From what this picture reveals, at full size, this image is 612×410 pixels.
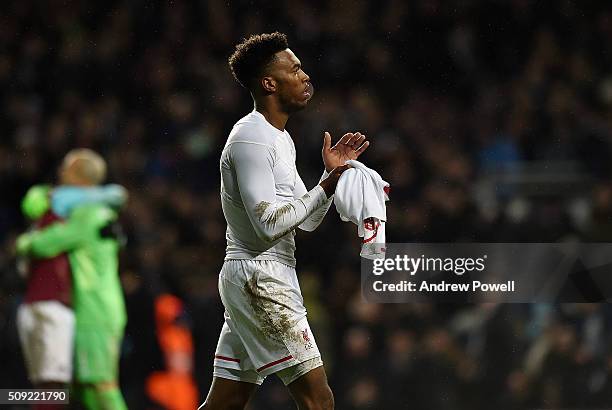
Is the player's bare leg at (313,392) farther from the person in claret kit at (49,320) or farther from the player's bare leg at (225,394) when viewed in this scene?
the person in claret kit at (49,320)

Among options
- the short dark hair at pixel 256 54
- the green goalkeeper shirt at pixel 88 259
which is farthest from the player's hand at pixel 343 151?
the green goalkeeper shirt at pixel 88 259

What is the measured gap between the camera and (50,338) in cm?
646

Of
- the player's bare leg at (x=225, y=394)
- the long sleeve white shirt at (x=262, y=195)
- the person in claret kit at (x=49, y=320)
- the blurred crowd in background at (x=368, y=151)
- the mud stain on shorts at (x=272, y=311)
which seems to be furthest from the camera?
the blurred crowd in background at (x=368, y=151)

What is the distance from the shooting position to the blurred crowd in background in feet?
23.0

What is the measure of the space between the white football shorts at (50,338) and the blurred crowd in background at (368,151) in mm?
609

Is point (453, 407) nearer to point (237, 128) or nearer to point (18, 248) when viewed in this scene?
point (18, 248)

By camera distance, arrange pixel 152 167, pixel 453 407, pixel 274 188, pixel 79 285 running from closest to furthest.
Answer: pixel 274 188, pixel 79 285, pixel 453 407, pixel 152 167

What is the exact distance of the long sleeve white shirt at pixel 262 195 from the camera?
3592 millimetres

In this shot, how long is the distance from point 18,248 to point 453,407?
2949 millimetres

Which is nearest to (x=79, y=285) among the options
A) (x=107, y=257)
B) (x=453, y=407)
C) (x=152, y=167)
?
(x=107, y=257)

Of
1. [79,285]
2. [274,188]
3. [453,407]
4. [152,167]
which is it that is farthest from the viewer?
[152,167]

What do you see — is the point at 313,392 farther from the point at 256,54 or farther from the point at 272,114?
the point at 256,54

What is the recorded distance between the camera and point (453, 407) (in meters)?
6.96

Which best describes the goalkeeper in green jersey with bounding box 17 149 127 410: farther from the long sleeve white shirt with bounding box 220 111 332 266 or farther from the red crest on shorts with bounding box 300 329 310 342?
the red crest on shorts with bounding box 300 329 310 342
